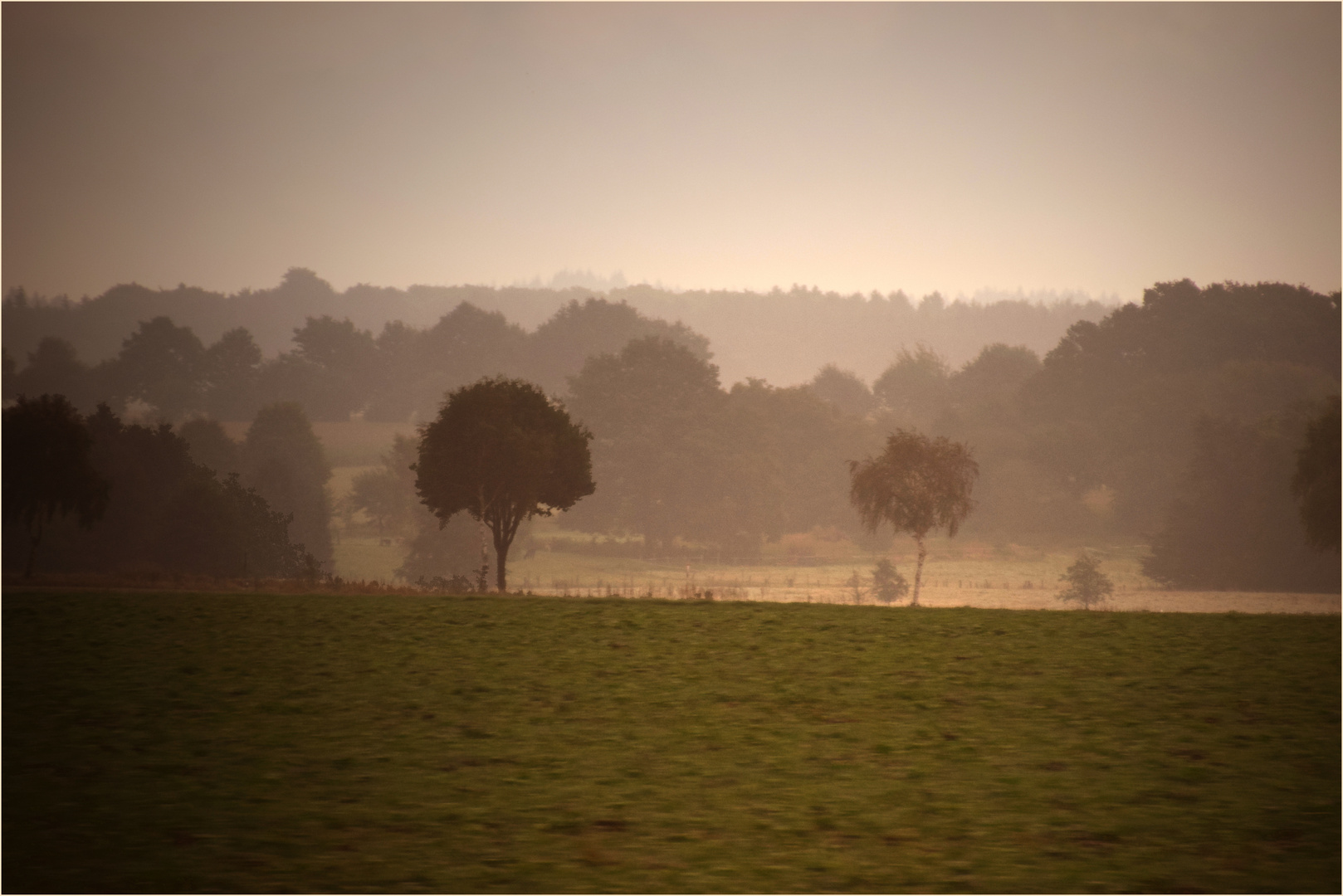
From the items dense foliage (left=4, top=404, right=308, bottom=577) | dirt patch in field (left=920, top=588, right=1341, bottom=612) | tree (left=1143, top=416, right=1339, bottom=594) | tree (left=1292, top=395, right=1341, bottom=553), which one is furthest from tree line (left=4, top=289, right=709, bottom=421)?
tree (left=1292, top=395, right=1341, bottom=553)

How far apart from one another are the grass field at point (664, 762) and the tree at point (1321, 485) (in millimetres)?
43404

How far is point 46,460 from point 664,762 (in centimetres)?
4339

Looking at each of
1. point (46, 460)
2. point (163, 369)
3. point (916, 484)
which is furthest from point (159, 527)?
point (163, 369)

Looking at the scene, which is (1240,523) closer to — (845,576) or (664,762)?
(845,576)

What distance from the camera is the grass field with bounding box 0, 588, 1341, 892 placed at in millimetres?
9945

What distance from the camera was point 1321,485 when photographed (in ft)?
200

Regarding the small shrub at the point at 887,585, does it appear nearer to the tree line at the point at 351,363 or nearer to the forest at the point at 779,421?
the forest at the point at 779,421

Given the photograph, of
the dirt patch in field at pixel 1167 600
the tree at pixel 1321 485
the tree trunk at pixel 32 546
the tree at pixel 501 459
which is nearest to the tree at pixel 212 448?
the tree trunk at pixel 32 546

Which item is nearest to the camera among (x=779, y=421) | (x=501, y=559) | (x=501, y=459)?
(x=501, y=459)

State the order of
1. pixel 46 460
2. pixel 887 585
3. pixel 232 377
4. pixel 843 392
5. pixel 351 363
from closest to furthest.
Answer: pixel 46 460, pixel 887 585, pixel 232 377, pixel 351 363, pixel 843 392

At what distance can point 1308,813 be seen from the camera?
11344 millimetres

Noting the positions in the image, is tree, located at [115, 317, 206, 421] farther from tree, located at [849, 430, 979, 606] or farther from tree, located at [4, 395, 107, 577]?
tree, located at [849, 430, 979, 606]

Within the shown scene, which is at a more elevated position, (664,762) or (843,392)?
(843,392)

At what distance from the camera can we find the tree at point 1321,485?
197 ft
